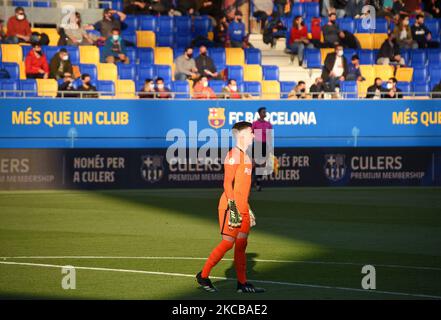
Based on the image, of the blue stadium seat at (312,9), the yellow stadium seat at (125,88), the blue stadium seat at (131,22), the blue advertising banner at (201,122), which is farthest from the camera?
the blue stadium seat at (312,9)

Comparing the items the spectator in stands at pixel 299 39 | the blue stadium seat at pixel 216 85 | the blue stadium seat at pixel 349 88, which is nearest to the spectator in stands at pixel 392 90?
the blue stadium seat at pixel 349 88

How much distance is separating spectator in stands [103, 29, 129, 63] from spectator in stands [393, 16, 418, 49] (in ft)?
31.7

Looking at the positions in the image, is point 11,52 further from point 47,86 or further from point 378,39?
point 378,39

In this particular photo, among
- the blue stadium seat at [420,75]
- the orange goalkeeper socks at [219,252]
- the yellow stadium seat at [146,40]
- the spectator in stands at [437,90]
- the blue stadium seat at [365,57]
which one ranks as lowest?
the orange goalkeeper socks at [219,252]

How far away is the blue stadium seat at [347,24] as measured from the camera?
35625 millimetres

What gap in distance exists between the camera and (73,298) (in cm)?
1176

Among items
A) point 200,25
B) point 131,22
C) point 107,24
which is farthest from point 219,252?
point 200,25

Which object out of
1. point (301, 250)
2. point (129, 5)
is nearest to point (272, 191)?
point (129, 5)

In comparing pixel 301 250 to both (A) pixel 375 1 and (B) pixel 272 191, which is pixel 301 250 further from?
(A) pixel 375 1

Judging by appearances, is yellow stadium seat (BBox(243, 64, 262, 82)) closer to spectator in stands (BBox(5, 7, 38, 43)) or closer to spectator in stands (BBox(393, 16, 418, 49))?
spectator in stands (BBox(393, 16, 418, 49))

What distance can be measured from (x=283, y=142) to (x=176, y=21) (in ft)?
19.8

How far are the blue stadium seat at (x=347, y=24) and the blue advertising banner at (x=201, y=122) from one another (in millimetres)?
5245

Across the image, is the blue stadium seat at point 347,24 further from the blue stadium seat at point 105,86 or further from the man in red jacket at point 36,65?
the man in red jacket at point 36,65

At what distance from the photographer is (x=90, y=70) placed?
1187 inches
